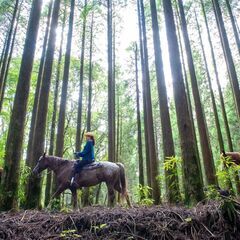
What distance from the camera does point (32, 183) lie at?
7.98 m

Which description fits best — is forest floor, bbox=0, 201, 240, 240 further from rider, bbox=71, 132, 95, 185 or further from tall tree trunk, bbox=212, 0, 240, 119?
tall tree trunk, bbox=212, 0, 240, 119

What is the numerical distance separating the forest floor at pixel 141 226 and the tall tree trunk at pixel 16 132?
162cm

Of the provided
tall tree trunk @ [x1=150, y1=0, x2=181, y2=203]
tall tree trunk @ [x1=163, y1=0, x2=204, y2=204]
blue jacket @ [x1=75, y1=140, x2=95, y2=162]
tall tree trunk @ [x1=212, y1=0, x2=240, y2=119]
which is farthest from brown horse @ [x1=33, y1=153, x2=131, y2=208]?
tall tree trunk @ [x1=212, y1=0, x2=240, y2=119]

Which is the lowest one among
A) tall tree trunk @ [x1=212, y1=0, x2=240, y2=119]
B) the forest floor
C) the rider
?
the forest floor

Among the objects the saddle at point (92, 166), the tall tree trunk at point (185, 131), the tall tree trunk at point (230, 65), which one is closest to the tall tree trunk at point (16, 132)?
the saddle at point (92, 166)

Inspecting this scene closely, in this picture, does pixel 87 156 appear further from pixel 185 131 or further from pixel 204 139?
pixel 204 139

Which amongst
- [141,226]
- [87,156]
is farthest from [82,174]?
[141,226]

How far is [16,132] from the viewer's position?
699 cm

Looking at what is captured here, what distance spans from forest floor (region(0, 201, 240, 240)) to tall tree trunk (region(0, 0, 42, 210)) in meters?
1.62

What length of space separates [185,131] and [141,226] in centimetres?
308

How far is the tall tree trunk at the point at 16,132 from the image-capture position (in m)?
6.47

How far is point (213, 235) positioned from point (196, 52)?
63.8ft

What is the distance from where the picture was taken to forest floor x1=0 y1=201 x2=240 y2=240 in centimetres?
412

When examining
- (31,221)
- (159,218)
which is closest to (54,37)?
(31,221)
